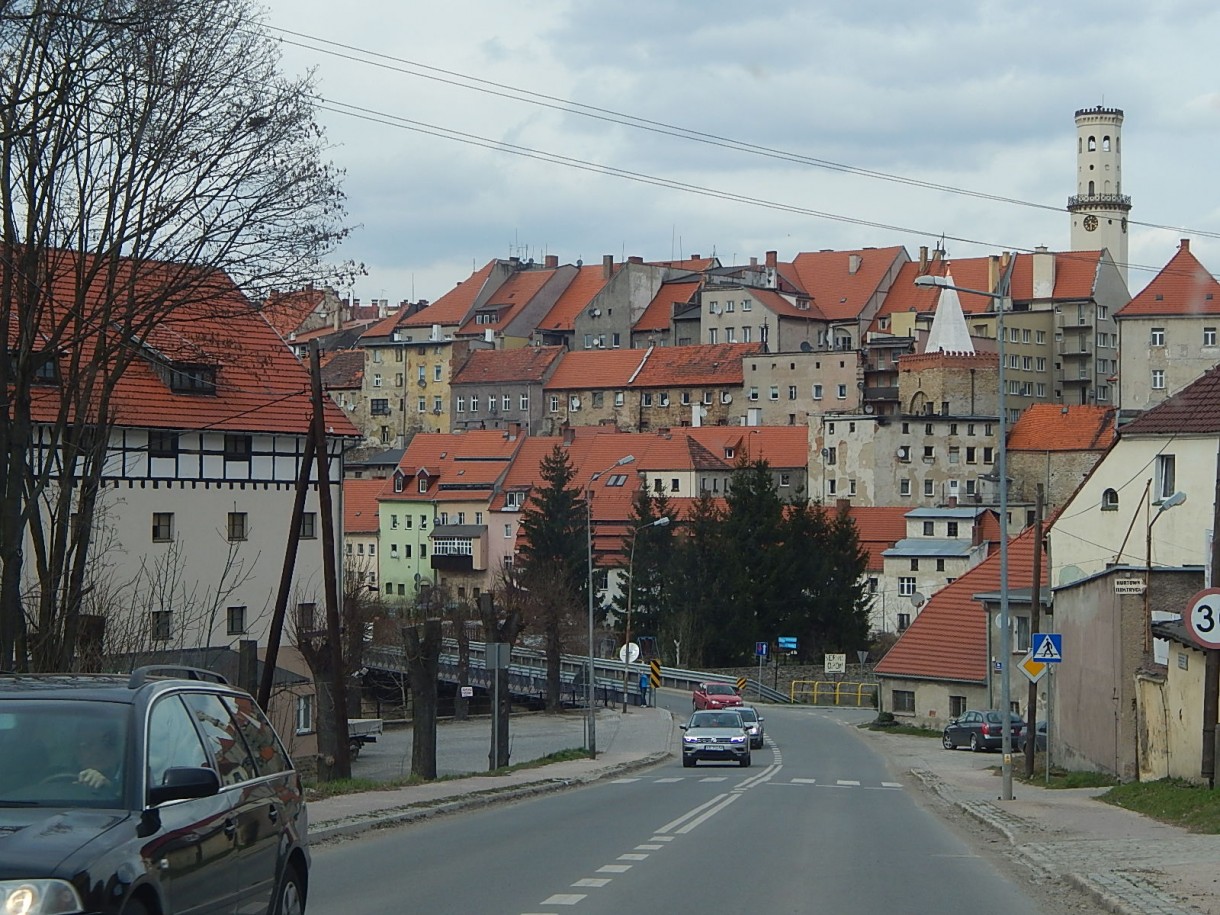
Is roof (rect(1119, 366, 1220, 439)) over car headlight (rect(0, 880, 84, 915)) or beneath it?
over

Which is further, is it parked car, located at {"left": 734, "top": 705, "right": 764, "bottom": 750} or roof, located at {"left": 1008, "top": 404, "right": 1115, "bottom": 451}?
roof, located at {"left": 1008, "top": 404, "right": 1115, "bottom": 451}

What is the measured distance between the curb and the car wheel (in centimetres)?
713

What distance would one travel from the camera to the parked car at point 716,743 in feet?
132

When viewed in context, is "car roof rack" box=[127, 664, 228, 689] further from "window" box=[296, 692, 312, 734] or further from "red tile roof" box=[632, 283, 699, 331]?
"red tile roof" box=[632, 283, 699, 331]

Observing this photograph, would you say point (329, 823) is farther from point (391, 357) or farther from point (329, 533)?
point (391, 357)

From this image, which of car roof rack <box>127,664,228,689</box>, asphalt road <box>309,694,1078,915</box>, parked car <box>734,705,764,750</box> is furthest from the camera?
parked car <box>734,705,764,750</box>

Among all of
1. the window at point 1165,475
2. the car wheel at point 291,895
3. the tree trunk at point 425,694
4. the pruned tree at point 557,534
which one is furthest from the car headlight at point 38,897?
the pruned tree at point 557,534

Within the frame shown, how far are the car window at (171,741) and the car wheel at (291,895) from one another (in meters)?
1.31

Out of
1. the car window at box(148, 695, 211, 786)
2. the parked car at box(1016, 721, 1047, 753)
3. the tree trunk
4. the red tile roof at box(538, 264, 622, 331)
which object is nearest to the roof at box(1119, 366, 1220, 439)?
the parked car at box(1016, 721, 1047, 753)

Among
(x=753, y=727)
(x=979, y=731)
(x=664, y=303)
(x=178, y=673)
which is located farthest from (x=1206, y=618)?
(x=664, y=303)

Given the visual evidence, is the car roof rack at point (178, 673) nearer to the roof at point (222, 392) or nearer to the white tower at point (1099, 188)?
the roof at point (222, 392)

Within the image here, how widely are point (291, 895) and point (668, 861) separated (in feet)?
21.8

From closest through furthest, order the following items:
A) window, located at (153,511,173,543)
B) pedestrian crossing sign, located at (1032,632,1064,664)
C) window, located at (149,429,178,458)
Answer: pedestrian crossing sign, located at (1032,632,1064,664)
window, located at (153,511,173,543)
window, located at (149,429,178,458)

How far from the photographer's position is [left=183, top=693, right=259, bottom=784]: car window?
8.42 meters
